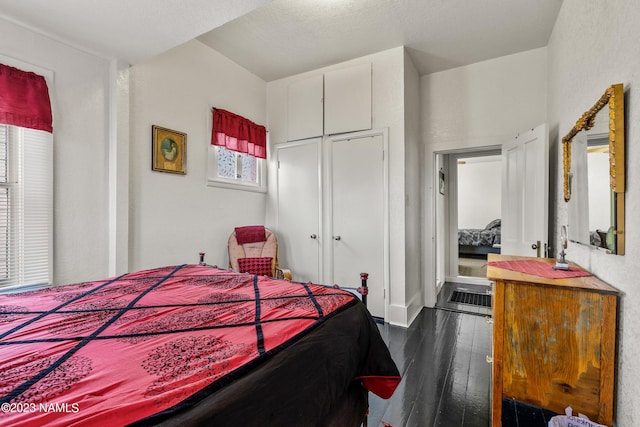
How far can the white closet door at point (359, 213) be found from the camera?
340 cm

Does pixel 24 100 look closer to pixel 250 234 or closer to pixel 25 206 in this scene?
pixel 25 206

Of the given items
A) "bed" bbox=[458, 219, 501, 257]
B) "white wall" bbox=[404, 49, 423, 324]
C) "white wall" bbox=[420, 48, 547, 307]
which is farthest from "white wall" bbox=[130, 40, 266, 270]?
"bed" bbox=[458, 219, 501, 257]

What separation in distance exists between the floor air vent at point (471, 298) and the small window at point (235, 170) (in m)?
3.01

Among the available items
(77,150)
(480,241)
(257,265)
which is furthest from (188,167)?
(480,241)

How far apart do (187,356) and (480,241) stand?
7280 millimetres

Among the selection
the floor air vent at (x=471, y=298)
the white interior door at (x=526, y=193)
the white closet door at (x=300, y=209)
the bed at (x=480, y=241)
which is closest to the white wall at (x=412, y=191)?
the floor air vent at (x=471, y=298)

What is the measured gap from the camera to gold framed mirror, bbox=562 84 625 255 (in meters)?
1.34

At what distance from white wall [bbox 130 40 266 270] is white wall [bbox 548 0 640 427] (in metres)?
3.20

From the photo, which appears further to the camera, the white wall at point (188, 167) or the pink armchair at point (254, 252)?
the pink armchair at point (254, 252)

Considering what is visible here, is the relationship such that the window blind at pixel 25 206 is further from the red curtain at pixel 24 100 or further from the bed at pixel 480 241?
the bed at pixel 480 241

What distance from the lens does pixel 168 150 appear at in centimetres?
290

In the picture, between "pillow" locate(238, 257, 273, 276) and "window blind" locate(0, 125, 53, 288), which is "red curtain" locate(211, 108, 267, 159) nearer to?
"pillow" locate(238, 257, 273, 276)

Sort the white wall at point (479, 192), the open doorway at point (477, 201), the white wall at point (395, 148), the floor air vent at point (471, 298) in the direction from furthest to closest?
the white wall at point (479, 192) < the open doorway at point (477, 201) < the floor air vent at point (471, 298) < the white wall at point (395, 148)

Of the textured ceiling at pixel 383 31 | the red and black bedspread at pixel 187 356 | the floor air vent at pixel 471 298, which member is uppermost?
the textured ceiling at pixel 383 31
